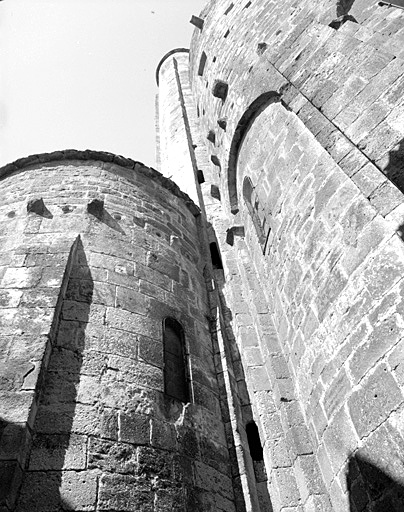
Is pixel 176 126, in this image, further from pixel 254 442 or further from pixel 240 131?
pixel 254 442

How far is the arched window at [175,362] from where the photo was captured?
4535 mm

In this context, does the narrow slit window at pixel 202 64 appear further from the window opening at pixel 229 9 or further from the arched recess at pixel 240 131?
the arched recess at pixel 240 131

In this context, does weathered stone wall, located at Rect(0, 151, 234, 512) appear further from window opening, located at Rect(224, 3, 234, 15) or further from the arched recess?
window opening, located at Rect(224, 3, 234, 15)

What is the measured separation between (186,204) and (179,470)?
4.98 metres

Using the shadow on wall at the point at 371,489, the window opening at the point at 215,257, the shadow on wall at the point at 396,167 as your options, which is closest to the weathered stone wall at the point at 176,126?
the window opening at the point at 215,257

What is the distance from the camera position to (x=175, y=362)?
4855mm

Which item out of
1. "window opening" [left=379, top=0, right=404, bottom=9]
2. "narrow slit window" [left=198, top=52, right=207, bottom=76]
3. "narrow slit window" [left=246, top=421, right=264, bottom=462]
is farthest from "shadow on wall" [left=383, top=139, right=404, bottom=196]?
"narrow slit window" [left=198, top=52, right=207, bottom=76]

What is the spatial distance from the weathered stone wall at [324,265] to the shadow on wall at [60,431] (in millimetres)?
1760

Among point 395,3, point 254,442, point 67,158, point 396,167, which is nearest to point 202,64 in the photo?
point 67,158

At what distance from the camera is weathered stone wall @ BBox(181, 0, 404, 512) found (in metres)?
3.31

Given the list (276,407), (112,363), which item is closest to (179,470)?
(112,363)

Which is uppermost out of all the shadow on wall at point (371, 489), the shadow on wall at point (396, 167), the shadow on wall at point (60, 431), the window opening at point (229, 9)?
the window opening at point (229, 9)

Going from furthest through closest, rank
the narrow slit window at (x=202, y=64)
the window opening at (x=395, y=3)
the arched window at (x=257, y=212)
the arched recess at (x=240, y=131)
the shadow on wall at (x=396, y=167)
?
the narrow slit window at (x=202, y=64) < the arched recess at (x=240, y=131) < the arched window at (x=257, y=212) < the window opening at (x=395, y=3) < the shadow on wall at (x=396, y=167)

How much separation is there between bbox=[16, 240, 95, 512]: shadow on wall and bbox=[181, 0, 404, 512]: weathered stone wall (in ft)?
5.77
